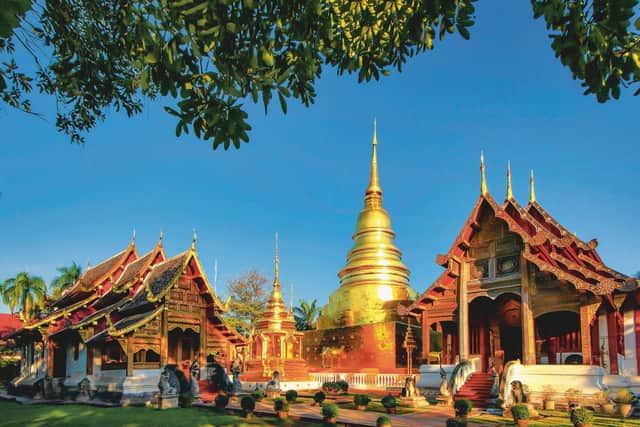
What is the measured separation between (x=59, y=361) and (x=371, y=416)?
1647 cm

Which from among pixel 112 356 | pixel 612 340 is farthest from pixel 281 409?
pixel 112 356

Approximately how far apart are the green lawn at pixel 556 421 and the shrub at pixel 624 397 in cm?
56

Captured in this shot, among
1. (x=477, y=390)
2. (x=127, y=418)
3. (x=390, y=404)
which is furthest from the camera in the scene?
(x=477, y=390)

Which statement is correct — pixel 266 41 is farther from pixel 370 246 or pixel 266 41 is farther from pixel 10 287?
pixel 10 287

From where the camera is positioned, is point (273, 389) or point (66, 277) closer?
point (273, 389)

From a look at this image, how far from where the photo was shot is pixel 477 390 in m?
19.3

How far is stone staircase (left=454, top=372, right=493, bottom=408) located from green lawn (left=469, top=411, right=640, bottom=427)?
9.03 feet

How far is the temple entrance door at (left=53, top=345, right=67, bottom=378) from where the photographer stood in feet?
82.1

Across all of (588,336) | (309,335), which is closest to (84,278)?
(309,335)

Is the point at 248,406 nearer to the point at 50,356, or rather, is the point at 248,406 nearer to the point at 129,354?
the point at 129,354

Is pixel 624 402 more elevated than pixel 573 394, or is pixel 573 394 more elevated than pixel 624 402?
pixel 624 402

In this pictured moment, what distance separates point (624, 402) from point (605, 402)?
3.06 ft

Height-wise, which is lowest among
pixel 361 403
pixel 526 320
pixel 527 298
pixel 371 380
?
pixel 371 380

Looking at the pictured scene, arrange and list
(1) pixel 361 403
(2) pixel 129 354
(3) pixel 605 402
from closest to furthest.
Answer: (3) pixel 605 402
(1) pixel 361 403
(2) pixel 129 354
